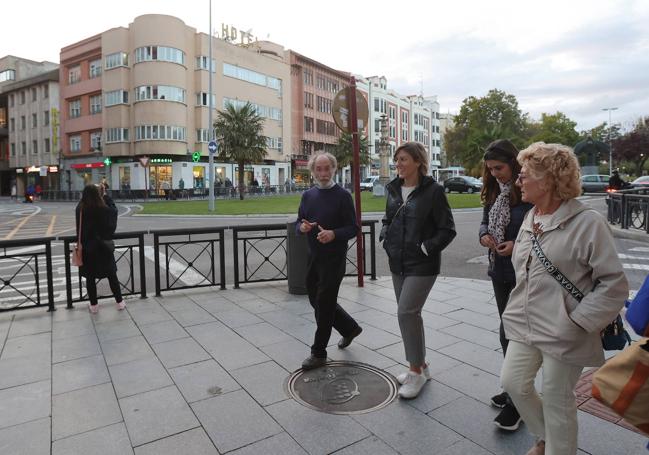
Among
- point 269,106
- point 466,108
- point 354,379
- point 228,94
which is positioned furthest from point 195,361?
point 466,108

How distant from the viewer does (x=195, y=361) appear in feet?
14.7

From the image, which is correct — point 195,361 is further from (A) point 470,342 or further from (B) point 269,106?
(B) point 269,106

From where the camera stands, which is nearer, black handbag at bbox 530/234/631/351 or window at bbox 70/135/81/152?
black handbag at bbox 530/234/631/351

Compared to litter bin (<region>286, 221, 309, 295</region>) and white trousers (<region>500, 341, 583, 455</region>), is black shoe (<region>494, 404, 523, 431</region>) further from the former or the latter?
A: litter bin (<region>286, 221, 309, 295</region>)

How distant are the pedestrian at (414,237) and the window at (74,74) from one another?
182 ft

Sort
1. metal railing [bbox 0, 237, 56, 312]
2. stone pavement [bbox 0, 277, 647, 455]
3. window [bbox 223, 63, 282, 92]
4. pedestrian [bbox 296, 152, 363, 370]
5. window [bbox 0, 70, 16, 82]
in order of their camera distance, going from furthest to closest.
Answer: window [bbox 0, 70, 16, 82]
window [bbox 223, 63, 282, 92]
metal railing [bbox 0, 237, 56, 312]
pedestrian [bbox 296, 152, 363, 370]
stone pavement [bbox 0, 277, 647, 455]

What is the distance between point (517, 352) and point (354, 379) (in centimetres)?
180

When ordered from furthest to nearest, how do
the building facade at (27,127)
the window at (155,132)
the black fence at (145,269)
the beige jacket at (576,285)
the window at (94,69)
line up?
the building facade at (27,127)
the window at (94,69)
the window at (155,132)
the black fence at (145,269)
the beige jacket at (576,285)

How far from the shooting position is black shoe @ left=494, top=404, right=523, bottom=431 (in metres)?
3.16

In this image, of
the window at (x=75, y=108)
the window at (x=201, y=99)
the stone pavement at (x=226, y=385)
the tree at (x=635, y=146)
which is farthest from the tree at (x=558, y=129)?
the stone pavement at (x=226, y=385)

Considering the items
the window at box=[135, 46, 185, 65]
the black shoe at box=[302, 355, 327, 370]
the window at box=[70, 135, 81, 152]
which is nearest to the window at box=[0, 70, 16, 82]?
the window at box=[70, 135, 81, 152]

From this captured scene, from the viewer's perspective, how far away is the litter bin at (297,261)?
707 cm

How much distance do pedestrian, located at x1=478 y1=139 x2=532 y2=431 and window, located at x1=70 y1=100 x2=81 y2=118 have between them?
55.0 meters

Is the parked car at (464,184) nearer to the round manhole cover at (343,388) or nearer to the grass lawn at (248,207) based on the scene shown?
the grass lawn at (248,207)
